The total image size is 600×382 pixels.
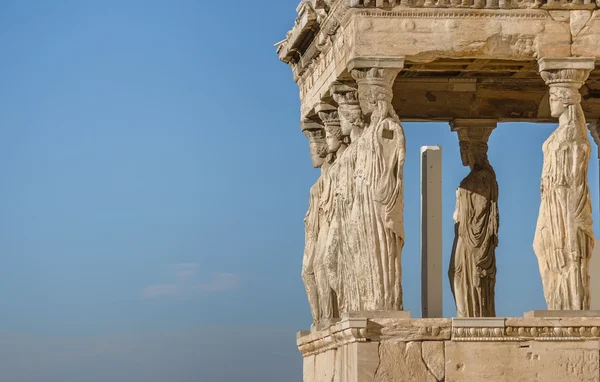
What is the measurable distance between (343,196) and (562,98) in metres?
2.73

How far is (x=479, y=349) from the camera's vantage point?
1972 centimetres

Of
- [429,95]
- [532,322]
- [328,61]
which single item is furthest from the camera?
[429,95]

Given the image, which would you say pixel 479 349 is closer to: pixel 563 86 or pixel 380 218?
pixel 380 218

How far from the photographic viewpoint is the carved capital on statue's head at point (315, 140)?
77.8 ft

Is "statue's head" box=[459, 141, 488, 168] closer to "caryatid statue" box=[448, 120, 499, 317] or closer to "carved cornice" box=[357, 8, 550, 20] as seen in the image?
"caryatid statue" box=[448, 120, 499, 317]

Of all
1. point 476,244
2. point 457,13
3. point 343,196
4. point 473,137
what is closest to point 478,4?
point 457,13

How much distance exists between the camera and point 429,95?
78.1ft

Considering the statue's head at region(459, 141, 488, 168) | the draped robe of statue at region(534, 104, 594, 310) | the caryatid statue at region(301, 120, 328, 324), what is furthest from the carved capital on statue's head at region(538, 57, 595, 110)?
the caryatid statue at region(301, 120, 328, 324)

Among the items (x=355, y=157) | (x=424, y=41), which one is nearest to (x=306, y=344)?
(x=355, y=157)

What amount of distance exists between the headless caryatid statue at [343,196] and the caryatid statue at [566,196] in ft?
7.04

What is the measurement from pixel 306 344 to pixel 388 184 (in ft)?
10.9

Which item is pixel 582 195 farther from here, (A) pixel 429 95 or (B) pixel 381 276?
(A) pixel 429 95

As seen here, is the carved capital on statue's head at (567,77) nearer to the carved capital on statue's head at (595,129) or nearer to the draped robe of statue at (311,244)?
the carved capital on statue's head at (595,129)

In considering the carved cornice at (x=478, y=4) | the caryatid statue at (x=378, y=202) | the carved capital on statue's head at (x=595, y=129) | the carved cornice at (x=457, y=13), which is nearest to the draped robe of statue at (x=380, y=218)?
the caryatid statue at (x=378, y=202)
